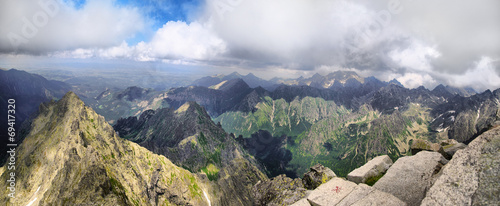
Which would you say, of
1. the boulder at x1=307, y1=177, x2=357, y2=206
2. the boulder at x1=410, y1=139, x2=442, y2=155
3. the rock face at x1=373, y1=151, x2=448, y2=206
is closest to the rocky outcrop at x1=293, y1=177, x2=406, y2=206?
the boulder at x1=307, y1=177, x2=357, y2=206

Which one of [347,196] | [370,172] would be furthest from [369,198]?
[370,172]

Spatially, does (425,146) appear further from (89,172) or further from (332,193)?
(89,172)

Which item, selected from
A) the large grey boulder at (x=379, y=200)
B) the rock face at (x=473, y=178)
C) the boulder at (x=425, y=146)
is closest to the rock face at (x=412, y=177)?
the large grey boulder at (x=379, y=200)

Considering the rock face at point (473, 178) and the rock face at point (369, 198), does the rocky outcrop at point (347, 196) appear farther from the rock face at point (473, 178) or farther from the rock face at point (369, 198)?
the rock face at point (473, 178)

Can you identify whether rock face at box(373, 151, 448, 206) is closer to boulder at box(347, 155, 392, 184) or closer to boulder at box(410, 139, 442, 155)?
boulder at box(347, 155, 392, 184)

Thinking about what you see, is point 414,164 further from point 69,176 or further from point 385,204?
point 69,176

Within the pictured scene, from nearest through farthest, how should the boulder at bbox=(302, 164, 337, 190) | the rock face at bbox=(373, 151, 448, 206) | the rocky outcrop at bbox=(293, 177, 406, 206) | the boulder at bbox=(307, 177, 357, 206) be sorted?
the rock face at bbox=(373, 151, 448, 206) → the rocky outcrop at bbox=(293, 177, 406, 206) → the boulder at bbox=(307, 177, 357, 206) → the boulder at bbox=(302, 164, 337, 190)

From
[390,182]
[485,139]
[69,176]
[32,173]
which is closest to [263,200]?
[390,182]
